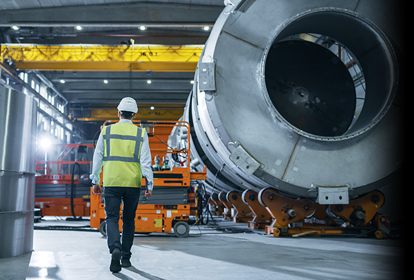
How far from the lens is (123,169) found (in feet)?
9.94

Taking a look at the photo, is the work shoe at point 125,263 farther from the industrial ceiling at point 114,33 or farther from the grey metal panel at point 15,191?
the industrial ceiling at point 114,33

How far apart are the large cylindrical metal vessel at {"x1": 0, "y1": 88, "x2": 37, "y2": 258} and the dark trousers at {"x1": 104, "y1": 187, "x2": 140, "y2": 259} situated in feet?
3.36

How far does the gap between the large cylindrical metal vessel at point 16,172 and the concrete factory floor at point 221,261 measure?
0.63ft

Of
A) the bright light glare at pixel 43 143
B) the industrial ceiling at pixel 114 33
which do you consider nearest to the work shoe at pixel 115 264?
the industrial ceiling at pixel 114 33

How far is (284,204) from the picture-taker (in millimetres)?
4879

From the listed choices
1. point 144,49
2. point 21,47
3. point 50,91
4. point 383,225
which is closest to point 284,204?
point 383,225

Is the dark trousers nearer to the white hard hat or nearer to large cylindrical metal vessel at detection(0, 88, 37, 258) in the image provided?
the white hard hat

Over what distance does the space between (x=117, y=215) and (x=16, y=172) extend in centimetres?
116

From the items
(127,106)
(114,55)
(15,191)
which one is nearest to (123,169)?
(127,106)

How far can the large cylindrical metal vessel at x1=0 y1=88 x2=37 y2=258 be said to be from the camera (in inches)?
132

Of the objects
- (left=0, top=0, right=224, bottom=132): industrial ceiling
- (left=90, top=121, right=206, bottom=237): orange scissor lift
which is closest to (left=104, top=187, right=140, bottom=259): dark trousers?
(left=90, top=121, right=206, bottom=237): orange scissor lift

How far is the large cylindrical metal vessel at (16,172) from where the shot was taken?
3.36 metres

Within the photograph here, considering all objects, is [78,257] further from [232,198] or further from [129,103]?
[232,198]

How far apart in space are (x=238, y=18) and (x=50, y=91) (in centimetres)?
1618
